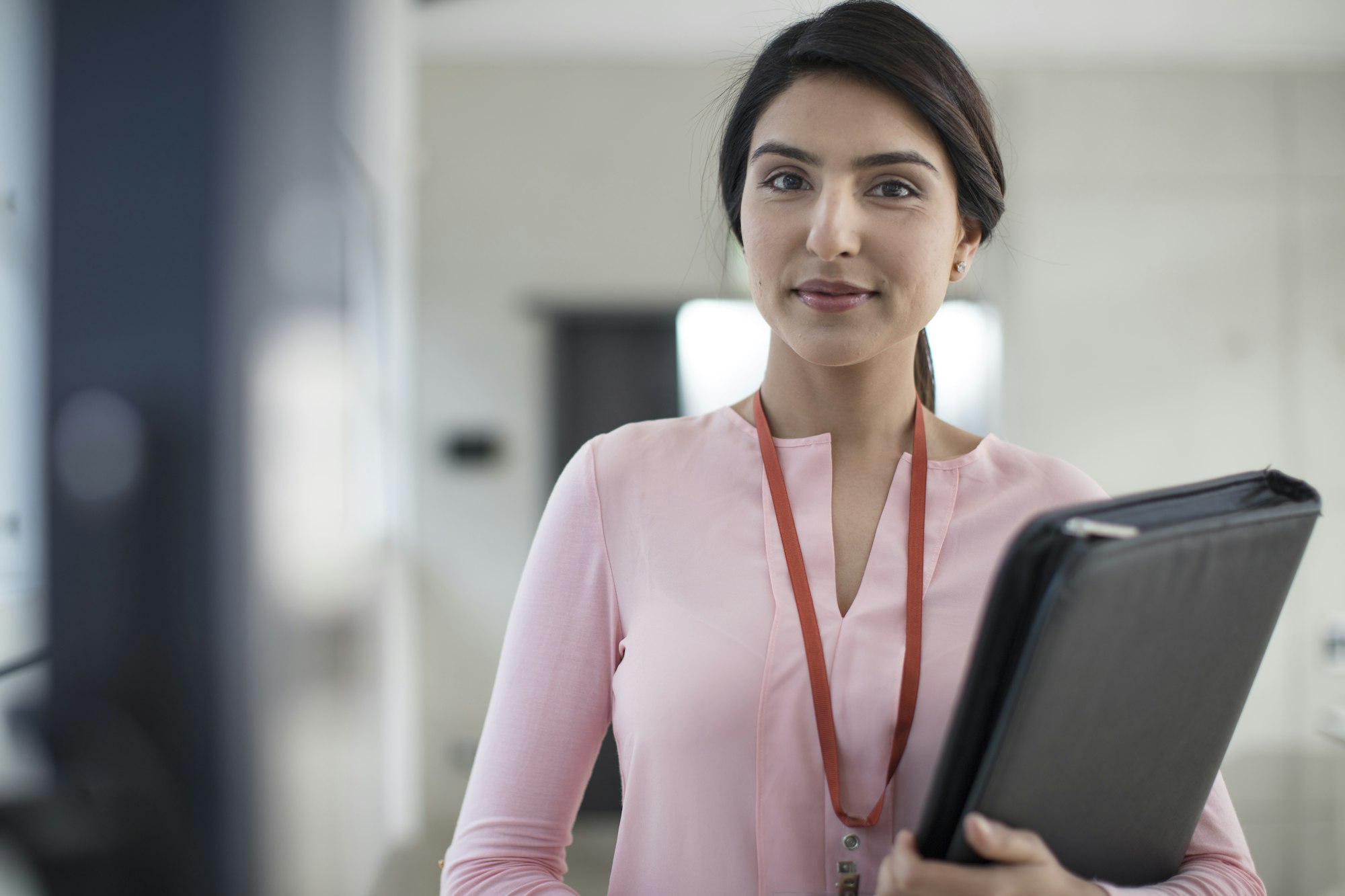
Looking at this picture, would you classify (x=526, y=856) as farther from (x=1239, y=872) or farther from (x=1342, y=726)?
(x=1342, y=726)

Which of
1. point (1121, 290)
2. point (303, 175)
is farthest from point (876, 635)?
point (1121, 290)

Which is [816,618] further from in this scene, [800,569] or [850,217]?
[850,217]

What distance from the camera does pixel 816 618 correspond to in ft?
3.09

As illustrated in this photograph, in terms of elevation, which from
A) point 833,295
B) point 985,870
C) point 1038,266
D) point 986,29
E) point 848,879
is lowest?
point 848,879

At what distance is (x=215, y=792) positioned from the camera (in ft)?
5.41

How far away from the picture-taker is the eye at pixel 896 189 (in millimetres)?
955

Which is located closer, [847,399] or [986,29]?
[847,399]

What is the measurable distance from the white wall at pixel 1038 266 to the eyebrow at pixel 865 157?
418 cm

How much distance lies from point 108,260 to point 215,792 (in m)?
0.89

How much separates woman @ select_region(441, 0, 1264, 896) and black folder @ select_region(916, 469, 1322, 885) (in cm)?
18

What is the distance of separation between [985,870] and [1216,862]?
0.39 metres

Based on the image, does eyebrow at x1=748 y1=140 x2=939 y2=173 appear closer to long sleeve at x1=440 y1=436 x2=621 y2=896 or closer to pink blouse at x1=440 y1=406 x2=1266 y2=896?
pink blouse at x1=440 y1=406 x2=1266 y2=896

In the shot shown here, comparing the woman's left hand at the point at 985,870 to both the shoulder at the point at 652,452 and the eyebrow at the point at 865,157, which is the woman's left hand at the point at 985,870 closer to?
the shoulder at the point at 652,452

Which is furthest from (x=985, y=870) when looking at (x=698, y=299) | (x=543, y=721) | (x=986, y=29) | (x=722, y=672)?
(x=986, y=29)
